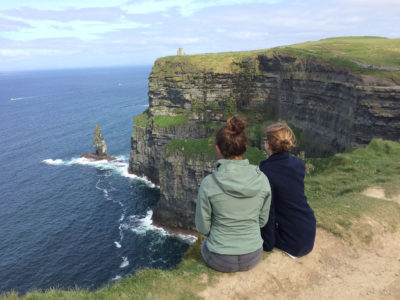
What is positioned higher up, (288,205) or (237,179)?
(237,179)

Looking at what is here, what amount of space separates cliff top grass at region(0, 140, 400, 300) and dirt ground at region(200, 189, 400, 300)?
2.07ft

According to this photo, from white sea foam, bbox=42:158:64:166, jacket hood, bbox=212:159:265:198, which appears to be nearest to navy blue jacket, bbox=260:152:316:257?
jacket hood, bbox=212:159:265:198

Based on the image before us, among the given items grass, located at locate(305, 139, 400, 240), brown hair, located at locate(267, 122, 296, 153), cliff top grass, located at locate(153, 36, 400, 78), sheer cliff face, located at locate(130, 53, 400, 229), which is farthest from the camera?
cliff top grass, located at locate(153, 36, 400, 78)

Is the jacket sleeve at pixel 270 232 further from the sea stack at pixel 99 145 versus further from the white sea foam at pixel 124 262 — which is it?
the sea stack at pixel 99 145

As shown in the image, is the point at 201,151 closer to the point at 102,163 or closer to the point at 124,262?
the point at 124,262

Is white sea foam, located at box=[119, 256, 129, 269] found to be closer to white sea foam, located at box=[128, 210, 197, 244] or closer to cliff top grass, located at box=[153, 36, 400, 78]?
white sea foam, located at box=[128, 210, 197, 244]

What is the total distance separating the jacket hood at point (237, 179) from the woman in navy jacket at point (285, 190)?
3.73 feet

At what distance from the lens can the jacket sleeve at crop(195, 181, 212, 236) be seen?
6707 mm

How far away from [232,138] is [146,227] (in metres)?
49.9

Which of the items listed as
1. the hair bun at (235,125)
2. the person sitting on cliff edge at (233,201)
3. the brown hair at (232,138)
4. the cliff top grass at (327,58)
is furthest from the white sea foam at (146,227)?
the hair bun at (235,125)

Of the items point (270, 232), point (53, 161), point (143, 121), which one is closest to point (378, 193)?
point (270, 232)

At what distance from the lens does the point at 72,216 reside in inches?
2163

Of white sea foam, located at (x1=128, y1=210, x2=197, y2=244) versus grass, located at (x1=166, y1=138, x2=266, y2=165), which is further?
grass, located at (x1=166, y1=138, x2=266, y2=165)

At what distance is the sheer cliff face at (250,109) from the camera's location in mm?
39938
